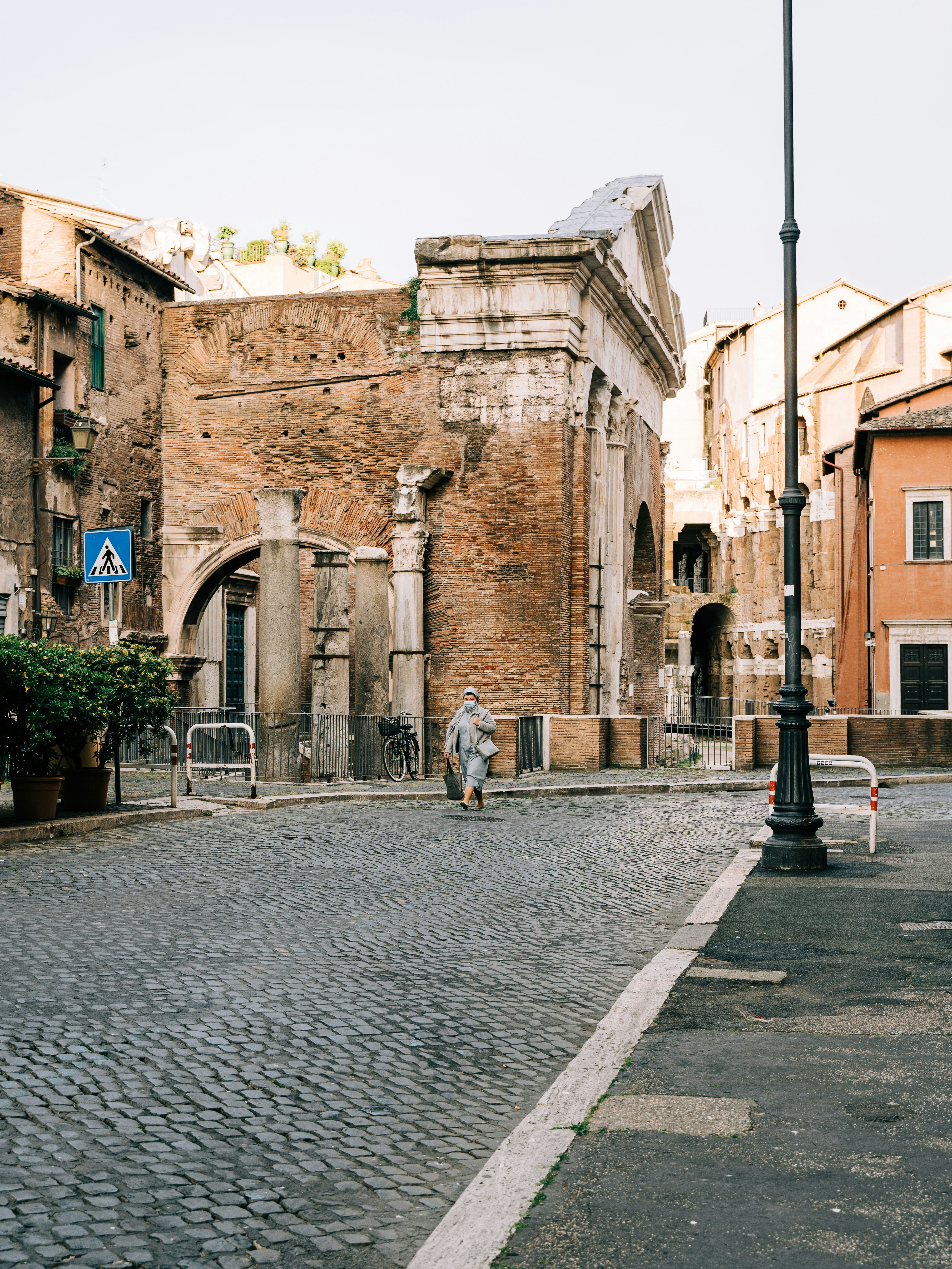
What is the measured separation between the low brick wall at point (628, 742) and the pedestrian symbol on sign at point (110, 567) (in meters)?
10.9

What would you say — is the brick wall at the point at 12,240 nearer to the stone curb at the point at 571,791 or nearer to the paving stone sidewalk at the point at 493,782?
the paving stone sidewalk at the point at 493,782

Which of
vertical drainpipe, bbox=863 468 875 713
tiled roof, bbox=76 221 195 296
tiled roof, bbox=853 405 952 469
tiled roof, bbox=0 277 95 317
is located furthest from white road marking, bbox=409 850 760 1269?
vertical drainpipe, bbox=863 468 875 713

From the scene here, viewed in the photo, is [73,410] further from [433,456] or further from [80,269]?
[433,456]

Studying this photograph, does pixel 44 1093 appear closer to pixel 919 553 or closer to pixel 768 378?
pixel 919 553

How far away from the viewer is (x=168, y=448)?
83.6 feet

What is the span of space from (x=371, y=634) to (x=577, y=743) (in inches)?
151

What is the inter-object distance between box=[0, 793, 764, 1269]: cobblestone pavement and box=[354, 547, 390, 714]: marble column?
32.5 ft

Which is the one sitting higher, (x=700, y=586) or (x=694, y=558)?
(x=694, y=558)

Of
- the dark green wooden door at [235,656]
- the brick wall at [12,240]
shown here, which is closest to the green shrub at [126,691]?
the brick wall at [12,240]

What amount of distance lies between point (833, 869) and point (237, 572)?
22875 millimetres

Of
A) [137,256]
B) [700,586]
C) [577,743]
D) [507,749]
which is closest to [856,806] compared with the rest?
[507,749]

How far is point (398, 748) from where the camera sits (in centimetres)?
A: 2117

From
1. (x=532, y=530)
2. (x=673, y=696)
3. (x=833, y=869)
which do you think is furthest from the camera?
(x=673, y=696)

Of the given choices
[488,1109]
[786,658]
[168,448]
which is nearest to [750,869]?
[786,658]
